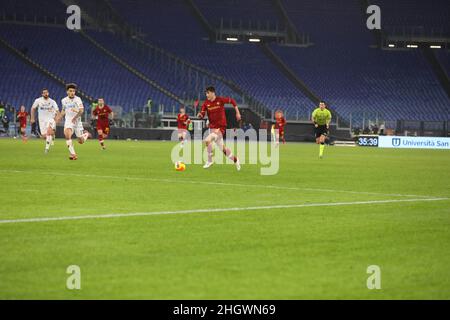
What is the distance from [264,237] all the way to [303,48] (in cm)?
6460

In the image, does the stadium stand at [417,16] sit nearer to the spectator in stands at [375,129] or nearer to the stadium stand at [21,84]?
the spectator in stands at [375,129]

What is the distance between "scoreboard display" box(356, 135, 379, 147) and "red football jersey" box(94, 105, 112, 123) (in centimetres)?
2514

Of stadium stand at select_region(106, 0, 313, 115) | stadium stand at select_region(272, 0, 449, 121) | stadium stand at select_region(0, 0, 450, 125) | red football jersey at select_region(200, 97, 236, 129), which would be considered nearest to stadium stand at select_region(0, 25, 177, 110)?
stadium stand at select_region(0, 0, 450, 125)

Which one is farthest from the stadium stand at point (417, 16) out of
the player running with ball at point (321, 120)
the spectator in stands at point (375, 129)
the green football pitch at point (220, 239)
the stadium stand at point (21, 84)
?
the green football pitch at point (220, 239)

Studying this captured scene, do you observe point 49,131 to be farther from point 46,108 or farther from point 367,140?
point 367,140

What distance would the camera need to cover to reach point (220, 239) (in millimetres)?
10305

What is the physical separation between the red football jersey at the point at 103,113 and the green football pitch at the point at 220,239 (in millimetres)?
22049

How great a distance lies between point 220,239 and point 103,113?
3241cm

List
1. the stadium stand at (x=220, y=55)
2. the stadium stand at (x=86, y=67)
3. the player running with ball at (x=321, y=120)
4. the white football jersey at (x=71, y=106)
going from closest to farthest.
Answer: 1. the white football jersey at (x=71, y=106)
2. the player running with ball at (x=321, y=120)
3. the stadium stand at (x=86, y=67)
4. the stadium stand at (x=220, y=55)

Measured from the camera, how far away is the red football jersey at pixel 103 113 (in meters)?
41.8

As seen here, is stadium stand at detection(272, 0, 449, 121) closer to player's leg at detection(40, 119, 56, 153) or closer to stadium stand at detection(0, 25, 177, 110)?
stadium stand at detection(0, 25, 177, 110)

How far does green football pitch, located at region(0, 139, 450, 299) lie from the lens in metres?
7.50
